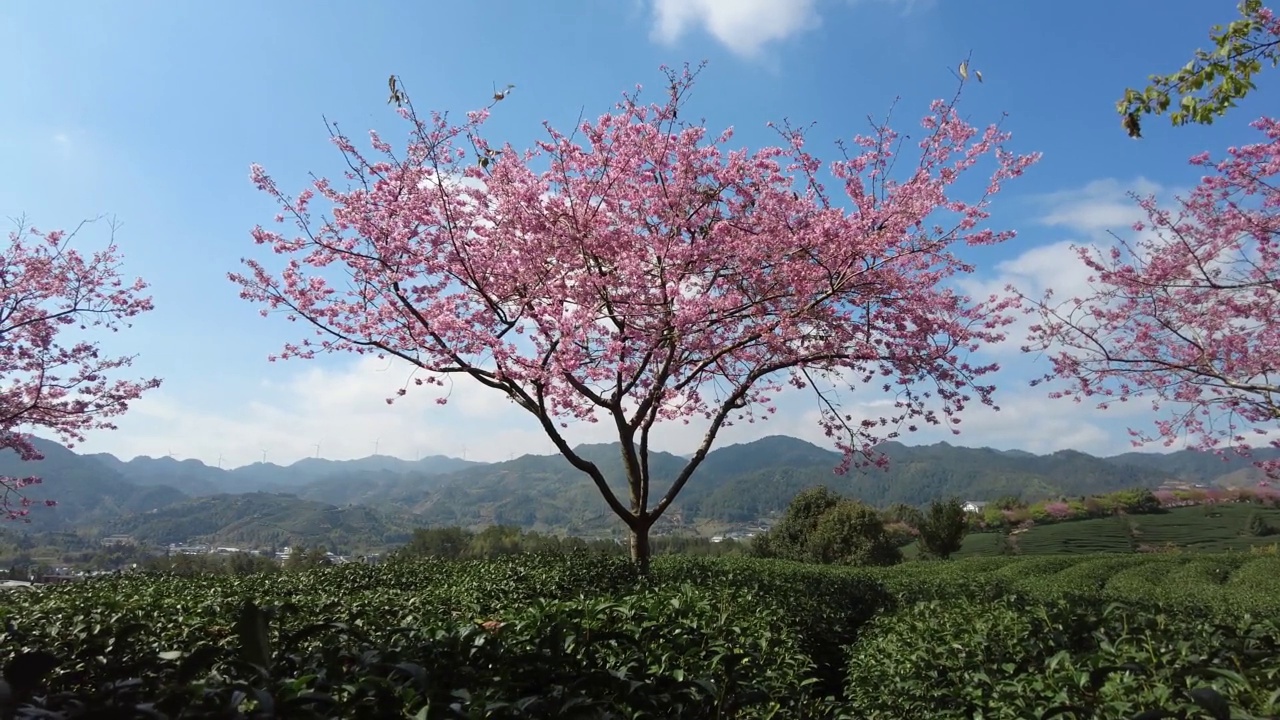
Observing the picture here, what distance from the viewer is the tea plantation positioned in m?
1.68

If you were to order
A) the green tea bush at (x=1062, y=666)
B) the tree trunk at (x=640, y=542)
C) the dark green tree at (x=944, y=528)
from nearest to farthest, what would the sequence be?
the green tea bush at (x=1062, y=666) < the tree trunk at (x=640, y=542) < the dark green tree at (x=944, y=528)

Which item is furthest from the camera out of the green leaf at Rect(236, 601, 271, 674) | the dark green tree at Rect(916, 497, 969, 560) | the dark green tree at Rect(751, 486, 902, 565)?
the dark green tree at Rect(916, 497, 969, 560)

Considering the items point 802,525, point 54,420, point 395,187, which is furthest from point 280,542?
point 395,187

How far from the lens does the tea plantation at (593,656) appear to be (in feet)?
5.52

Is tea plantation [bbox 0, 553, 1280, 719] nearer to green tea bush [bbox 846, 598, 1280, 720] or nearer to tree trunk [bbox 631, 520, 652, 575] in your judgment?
green tea bush [bbox 846, 598, 1280, 720]

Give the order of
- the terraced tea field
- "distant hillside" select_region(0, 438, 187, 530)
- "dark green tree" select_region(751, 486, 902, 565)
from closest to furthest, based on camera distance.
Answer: "dark green tree" select_region(751, 486, 902, 565)
the terraced tea field
"distant hillside" select_region(0, 438, 187, 530)

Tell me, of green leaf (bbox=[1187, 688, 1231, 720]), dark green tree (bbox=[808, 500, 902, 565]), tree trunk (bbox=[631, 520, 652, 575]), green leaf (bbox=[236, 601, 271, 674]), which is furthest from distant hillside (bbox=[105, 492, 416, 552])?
green leaf (bbox=[1187, 688, 1231, 720])

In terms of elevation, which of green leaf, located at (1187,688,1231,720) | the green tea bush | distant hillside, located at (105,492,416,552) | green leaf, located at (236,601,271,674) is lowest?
distant hillside, located at (105,492,416,552)

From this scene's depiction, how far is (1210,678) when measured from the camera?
2859mm

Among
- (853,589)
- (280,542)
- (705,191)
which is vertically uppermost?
(705,191)

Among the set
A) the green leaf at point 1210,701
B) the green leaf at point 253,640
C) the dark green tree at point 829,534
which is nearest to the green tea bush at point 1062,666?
the green leaf at point 1210,701

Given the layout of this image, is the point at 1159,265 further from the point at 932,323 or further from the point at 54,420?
the point at 54,420

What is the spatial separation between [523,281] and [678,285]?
2.17m

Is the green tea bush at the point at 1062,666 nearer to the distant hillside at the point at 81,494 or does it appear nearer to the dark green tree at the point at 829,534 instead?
the dark green tree at the point at 829,534
